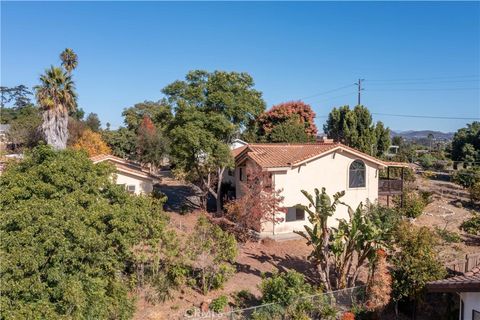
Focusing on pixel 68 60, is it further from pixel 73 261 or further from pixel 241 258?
pixel 73 261

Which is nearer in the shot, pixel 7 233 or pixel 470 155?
pixel 7 233

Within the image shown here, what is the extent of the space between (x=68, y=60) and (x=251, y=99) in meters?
15.1

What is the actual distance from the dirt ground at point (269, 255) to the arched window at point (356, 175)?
16.2 feet

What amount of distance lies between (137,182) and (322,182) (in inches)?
510

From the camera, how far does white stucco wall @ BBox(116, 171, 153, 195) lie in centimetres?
2745

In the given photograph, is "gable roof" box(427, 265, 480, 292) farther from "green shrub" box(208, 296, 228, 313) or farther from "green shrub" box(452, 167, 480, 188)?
"green shrub" box(452, 167, 480, 188)

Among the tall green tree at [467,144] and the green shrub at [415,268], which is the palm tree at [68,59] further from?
the tall green tree at [467,144]

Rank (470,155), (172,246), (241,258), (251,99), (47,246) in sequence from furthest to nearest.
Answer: (470,155) < (251,99) < (241,258) < (172,246) < (47,246)

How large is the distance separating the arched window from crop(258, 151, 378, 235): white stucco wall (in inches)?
10.7

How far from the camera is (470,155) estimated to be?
166 ft

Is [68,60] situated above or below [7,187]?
above

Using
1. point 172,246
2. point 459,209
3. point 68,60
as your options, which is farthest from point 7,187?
point 459,209

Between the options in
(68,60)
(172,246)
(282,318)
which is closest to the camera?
(282,318)

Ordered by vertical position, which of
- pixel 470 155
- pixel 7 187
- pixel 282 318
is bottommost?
pixel 282 318
